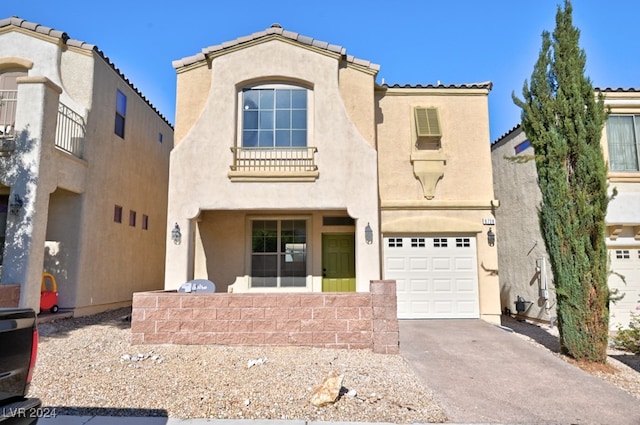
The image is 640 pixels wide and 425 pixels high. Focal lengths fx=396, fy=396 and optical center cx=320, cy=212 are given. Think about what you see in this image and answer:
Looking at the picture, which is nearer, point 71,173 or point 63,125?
point 71,173

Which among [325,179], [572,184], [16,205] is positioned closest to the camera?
[572,184]

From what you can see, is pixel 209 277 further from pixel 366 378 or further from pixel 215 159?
pixel 366 378

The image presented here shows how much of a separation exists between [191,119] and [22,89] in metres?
4.12

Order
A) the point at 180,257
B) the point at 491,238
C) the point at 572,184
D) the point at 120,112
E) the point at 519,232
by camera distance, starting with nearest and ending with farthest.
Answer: the point at 572,184, the point at 180,257, the point at 491,238, the point at 519,232, the point at 120,112

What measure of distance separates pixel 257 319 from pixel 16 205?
668cm

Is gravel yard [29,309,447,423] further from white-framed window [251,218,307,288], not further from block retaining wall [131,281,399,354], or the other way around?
white-framed window [251,218,307,288]

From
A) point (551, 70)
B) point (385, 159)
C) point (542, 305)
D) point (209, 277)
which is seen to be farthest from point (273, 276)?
point (551, 70)

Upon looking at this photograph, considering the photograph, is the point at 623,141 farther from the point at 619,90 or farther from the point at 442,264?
the point at 442,264

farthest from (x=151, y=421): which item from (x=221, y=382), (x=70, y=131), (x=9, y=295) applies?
(x=70, y=131)

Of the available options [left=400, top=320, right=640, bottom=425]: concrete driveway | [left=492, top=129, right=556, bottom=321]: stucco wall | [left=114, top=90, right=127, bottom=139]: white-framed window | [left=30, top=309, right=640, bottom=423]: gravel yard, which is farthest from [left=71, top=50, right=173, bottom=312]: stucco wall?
[left=492, top=129, right=556, bottom=321]: stucco wall

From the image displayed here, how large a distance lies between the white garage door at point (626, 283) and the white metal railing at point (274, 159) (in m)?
9.19

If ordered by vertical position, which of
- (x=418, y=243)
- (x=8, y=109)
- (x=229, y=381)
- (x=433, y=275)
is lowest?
(x=229, y=381)

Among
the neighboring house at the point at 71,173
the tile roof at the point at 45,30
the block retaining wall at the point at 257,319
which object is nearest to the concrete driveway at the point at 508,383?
the block retaining wall at the point at 257,319

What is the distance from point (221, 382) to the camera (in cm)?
619
